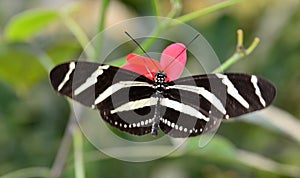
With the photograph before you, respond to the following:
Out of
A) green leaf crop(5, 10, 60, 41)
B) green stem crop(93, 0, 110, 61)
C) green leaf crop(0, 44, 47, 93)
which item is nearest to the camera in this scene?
green stem crop(93, 0, 110, 61)

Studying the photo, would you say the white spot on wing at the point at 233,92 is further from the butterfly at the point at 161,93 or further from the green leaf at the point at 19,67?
the green leaf at the point at 19,67

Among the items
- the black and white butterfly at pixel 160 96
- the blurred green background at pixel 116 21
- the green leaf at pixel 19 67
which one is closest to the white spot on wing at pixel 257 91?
the black and white butterfly at pixel 160 96

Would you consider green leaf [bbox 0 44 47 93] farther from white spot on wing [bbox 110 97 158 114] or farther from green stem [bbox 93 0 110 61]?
white spot on wing [bbox 110 97 158 114]

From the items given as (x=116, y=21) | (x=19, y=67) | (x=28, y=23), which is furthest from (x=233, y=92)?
(x=116, y=21)

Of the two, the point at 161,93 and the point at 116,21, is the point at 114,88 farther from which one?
the point at 116,21

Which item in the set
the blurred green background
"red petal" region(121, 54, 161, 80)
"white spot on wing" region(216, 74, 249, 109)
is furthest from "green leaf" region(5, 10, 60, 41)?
"white spot on wing" region(216, 74, 249, 109)

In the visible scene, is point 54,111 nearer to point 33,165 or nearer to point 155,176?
point 33,165

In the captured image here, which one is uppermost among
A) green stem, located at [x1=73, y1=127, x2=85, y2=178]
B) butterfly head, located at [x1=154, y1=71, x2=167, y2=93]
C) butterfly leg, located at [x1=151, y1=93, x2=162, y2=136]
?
butterfly head, located at [x1=154, y1=71, x2=167, y2=93]
